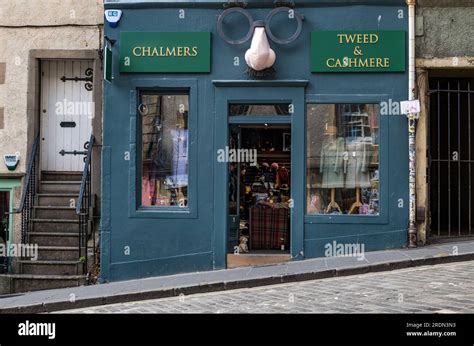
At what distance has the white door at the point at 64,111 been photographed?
12.3 meters

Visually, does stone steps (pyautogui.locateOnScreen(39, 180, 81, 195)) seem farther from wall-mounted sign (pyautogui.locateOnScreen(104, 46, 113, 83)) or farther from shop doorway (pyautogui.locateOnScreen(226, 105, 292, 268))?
shop doorway (pyautogui.locateOnScreen(226, 105, 292, 268))

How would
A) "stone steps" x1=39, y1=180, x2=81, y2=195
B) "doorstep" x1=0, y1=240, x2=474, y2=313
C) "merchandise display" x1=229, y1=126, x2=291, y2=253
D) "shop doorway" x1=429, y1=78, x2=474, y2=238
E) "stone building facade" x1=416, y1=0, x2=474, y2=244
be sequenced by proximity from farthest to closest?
1. "stone steps" x1=39, y1=180, x2=81, y2=195
2. "shop doorway" x1=429, y1=78, x2=474, y2=238
3. "merchandise display" x1=229, y1=126, x2=291, y2=253
4. "stone building facade" x1=416, y1=0, x2=474, y2=244
5. "doorstep" x1=0, y1=240, x2=474, y2=313

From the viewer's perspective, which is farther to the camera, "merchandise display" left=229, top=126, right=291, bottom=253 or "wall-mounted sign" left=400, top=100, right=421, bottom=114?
"merchandise display" left=229, top=126, right=291, bottom=253

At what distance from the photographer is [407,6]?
1083 centimetres

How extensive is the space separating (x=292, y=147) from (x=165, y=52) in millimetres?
2716

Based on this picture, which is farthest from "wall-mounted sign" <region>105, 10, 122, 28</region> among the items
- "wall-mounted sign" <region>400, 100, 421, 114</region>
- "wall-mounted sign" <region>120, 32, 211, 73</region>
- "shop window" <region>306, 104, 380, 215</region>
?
"wall-mounted sign" <region>400, 100, 421, 114</region>

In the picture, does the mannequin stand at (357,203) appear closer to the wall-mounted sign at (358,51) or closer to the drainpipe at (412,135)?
the drainpipe at (412,135)

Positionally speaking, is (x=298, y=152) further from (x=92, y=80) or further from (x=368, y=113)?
(x=92, y=80)

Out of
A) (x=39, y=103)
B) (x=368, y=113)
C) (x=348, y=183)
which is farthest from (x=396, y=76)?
(x=39, y=103)

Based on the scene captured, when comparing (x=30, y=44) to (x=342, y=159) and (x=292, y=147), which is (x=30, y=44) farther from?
(x=342, y=159)

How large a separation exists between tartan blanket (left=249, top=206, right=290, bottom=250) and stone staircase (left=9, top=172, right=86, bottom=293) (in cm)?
306

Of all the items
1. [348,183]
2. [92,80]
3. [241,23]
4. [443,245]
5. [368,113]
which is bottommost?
[443,245]

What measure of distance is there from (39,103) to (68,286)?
361 centimetres

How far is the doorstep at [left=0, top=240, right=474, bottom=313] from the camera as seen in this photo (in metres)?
9.17
